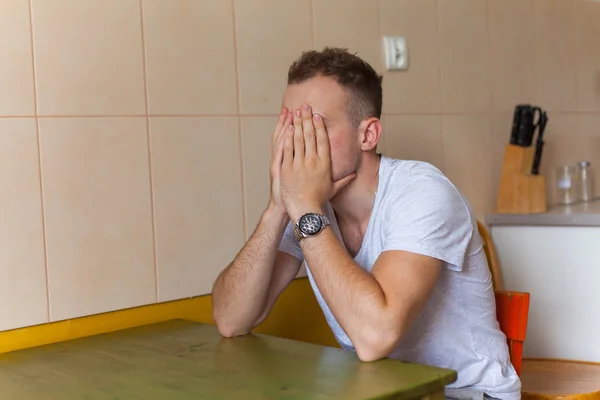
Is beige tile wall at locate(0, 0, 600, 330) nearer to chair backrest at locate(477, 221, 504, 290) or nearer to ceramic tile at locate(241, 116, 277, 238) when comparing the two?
ceramic tile at locate(241, 116, 277, 238)

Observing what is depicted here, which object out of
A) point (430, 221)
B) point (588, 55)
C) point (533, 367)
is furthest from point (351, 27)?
point (588, 55)

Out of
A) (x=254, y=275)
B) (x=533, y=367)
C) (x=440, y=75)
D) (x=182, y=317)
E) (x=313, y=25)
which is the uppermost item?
(x=313, y=25)

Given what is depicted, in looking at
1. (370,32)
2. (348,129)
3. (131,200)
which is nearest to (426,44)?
(370,32)

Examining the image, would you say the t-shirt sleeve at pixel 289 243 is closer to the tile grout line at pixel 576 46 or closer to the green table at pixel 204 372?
the green table at pixel 204 372

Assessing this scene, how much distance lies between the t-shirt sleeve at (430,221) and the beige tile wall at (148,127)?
21.6 inches

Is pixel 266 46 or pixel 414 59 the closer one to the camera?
pixel 266 46

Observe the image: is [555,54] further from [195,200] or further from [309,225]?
[309,225]

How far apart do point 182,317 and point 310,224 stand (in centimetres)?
53

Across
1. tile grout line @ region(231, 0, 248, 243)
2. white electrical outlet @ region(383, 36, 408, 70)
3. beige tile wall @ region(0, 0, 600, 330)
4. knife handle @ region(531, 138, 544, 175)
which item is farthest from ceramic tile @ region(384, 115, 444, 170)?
tile grout line @ region(231, 0, 248, 243)

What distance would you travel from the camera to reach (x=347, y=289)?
1.25m

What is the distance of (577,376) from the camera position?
1.94 meters

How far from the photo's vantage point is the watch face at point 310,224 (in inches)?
53.2

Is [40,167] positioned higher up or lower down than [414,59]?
lower down

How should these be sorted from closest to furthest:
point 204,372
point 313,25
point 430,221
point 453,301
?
point 204,372
point 430,221
point 453,301
point 313,25
